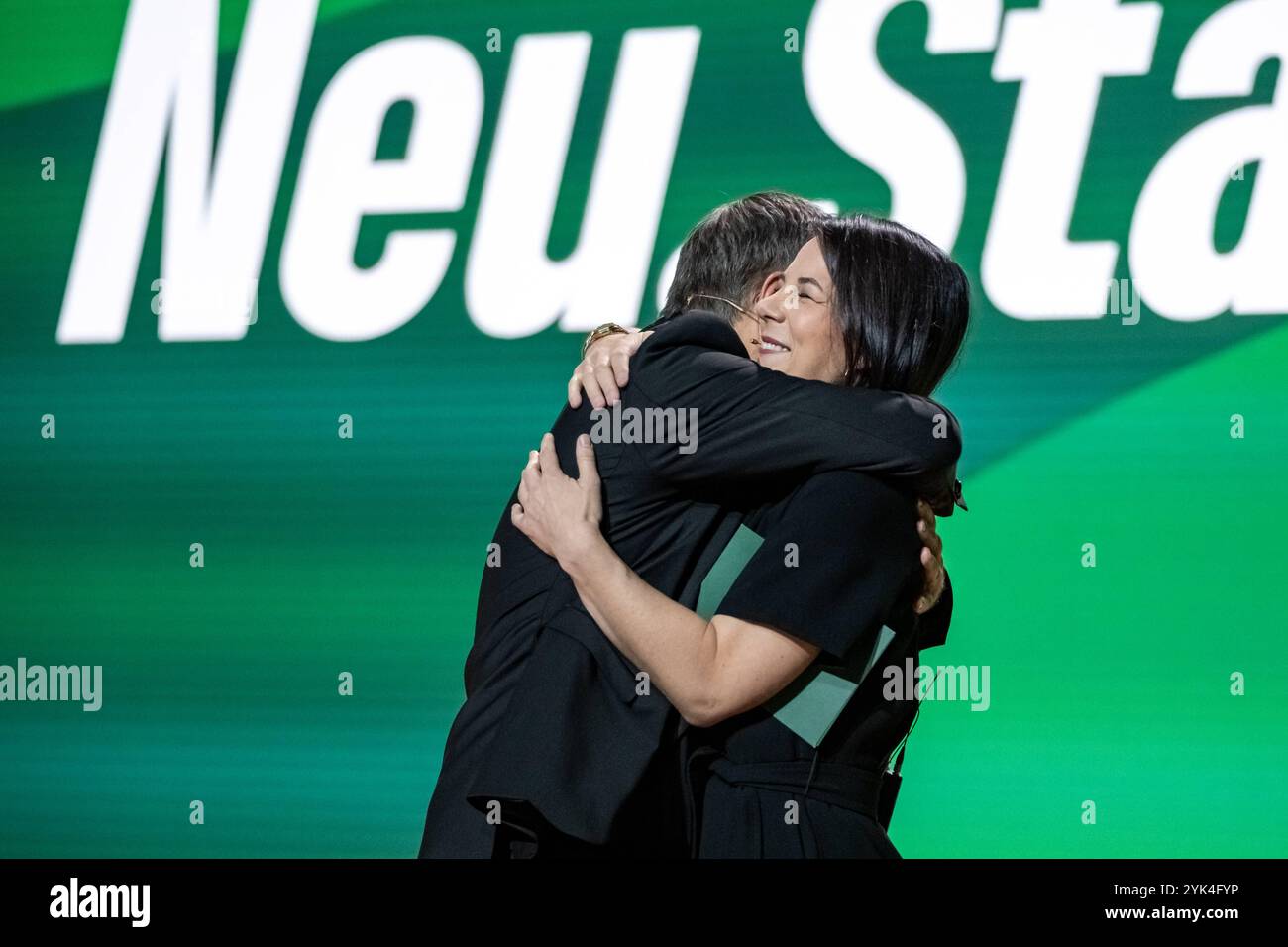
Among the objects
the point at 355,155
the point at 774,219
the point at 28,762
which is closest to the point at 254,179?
the point at 355,155

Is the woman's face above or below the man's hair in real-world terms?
below

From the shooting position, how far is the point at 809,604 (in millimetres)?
1744

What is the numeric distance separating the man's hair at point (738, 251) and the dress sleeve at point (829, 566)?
482 millimetres

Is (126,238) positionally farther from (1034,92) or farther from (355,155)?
(1034,92)

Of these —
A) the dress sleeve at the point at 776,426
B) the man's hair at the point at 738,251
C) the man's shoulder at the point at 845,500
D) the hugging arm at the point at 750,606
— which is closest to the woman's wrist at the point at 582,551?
the hugging arm at the point at 750,606

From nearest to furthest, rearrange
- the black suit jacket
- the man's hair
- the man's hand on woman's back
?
1. the black suit jacket
2. the man's hand on woman's back
3. the man's hair

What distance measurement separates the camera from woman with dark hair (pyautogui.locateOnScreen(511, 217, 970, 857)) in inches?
68.7

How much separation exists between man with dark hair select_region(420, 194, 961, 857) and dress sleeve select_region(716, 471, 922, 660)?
0.12 ft

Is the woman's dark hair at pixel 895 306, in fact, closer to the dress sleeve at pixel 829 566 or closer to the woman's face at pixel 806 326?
the woman's face at pixel 806 326

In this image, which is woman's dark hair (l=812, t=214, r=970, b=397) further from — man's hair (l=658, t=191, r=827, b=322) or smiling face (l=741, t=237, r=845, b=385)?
man's hair (l=658, t=191, r=827, b=322)

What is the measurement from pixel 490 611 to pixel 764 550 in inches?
15.4

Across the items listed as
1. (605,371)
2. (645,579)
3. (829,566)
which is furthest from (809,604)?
(605,371)

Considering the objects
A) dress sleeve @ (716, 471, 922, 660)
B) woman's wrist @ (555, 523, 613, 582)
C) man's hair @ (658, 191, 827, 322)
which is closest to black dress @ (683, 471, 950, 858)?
dress sleeve @ (716, 471, 922, 660)

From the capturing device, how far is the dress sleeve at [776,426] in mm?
1769
